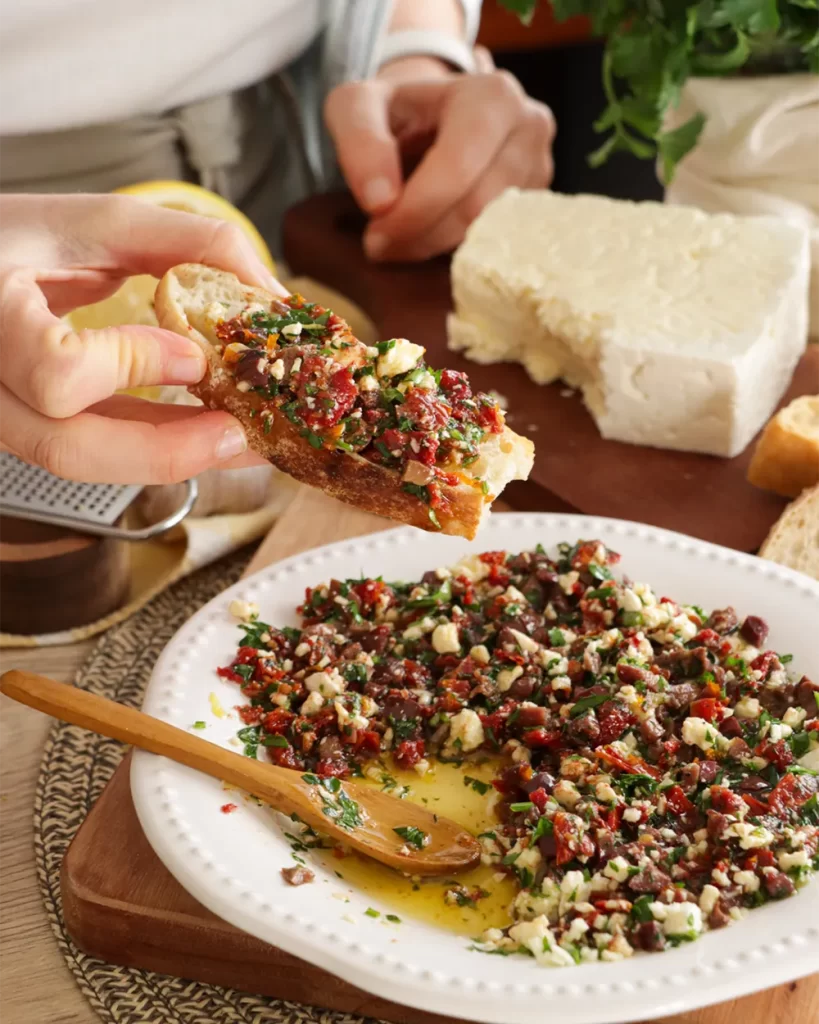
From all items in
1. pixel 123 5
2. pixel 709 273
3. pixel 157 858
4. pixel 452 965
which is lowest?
pixel 157 858

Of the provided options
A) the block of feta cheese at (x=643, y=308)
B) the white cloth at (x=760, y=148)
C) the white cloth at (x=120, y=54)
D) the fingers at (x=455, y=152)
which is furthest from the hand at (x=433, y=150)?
the white cloth at (x=760, y=148)

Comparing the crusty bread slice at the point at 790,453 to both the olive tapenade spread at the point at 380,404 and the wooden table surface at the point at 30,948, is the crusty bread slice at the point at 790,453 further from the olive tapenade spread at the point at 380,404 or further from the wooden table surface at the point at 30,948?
the wooden table surface at the point at 30,948

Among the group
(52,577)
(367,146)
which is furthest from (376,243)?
(52,577)

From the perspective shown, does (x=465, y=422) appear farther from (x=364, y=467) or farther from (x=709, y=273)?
(x=709, y=273)

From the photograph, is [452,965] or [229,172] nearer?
[452,965]

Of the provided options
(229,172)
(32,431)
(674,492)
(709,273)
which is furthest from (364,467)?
(229,172)

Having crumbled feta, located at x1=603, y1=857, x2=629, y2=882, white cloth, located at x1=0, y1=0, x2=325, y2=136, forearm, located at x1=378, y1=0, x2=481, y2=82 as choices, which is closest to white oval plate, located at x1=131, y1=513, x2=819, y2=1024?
crumbled feta, located at x1=603, y1=857, x2=629, y2=882

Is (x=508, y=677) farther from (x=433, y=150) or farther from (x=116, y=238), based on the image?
(x=433, y=150)

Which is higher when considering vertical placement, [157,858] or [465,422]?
[465,422]

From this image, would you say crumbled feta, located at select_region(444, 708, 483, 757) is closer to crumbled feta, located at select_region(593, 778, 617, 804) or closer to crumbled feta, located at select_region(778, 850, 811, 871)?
crumbled feta, located at select_region(593, 778, 617, 804)
